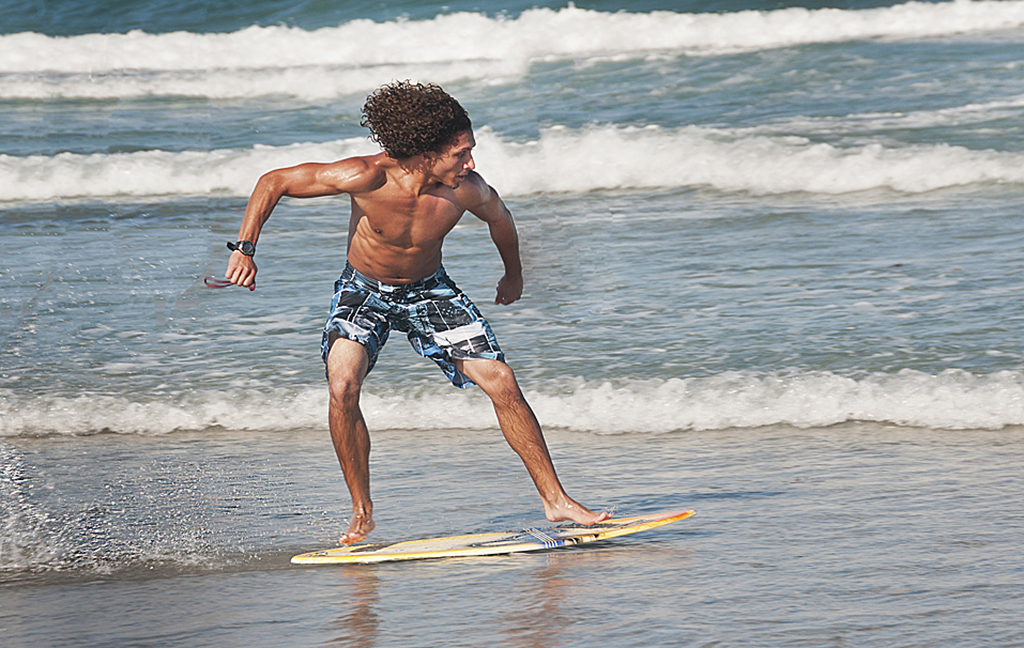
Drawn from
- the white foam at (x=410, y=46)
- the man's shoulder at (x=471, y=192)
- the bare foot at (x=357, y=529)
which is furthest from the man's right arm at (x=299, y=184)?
the white foam at (x=410, y=46)

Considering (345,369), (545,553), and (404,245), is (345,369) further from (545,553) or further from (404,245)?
(545,553)

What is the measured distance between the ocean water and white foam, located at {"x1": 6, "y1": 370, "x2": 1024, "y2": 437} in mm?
19

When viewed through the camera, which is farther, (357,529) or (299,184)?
(357,529)

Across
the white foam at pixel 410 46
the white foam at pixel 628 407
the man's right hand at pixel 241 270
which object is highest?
the white foam at pixel 410 46

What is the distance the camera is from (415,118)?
3834 mm

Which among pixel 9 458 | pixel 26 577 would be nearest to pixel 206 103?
pixel 9 458

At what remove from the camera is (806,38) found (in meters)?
19.3

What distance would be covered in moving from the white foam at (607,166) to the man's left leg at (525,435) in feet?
25.4

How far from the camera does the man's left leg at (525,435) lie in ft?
13.4

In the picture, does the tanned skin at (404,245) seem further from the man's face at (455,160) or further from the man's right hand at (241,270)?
the man's right hand at (241,270)

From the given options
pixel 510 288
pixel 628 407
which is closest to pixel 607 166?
pixel 628 407

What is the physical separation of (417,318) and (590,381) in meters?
2.02

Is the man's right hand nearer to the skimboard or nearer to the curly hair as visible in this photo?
the curly hair

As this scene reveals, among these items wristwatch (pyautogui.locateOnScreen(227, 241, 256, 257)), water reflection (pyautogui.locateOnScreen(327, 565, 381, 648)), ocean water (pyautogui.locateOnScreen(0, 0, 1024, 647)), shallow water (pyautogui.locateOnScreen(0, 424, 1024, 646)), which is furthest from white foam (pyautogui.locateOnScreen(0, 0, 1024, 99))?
water reflection (pyautogui.locateOnScreen(327, 565, 381, 648))
